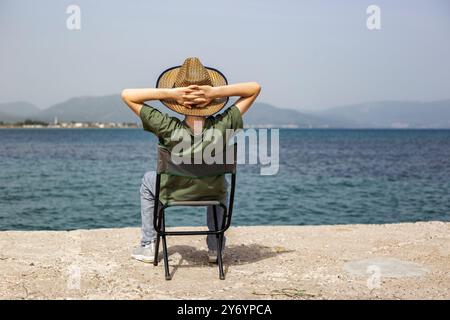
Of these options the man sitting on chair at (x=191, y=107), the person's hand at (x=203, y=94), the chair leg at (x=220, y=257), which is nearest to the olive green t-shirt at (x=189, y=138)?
the man sitting on chair at (x=191, y=107)

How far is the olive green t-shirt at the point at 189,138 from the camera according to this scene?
4465 millimetres

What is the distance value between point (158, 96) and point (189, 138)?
1.36 ft

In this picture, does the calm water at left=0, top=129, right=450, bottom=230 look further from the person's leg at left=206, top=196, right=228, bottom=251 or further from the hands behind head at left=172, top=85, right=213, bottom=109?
the hands behind head at left=172, top=85, right=213, bottom=109

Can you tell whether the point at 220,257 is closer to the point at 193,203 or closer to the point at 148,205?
the point at 193,203

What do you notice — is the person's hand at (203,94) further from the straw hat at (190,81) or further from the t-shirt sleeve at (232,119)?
the t-shirt sleeve at (232,119)

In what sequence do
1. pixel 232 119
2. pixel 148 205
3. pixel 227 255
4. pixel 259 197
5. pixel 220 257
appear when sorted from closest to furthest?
pixel 232 119 < pixel 220 257 < pixel 148 205 < pixel 227 255 < pixel 259 197

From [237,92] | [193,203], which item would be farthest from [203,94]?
[193,203]

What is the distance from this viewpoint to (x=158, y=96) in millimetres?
4520

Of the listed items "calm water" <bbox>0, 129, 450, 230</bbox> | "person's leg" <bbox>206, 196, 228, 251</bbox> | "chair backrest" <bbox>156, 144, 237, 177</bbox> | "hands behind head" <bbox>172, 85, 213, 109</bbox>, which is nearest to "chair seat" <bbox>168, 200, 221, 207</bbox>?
"chair backrest" <bbox>156, 144, 237, 177</bbox>

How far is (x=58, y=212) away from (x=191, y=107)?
1184cm

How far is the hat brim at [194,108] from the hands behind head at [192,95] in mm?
46

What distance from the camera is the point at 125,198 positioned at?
18.2m

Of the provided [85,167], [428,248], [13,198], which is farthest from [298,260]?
[85,167]
